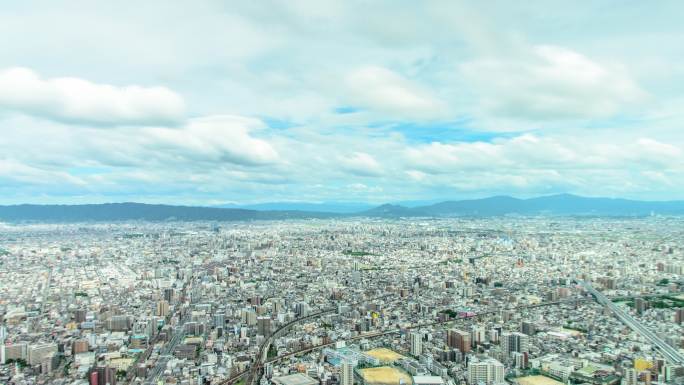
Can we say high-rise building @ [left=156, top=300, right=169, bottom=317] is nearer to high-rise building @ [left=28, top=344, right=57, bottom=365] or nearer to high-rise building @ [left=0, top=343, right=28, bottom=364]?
high-rise building @ [left=28, top=344, right=57, bottom=365]

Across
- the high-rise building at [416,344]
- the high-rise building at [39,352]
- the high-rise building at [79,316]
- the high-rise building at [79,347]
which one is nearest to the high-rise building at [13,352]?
the high-rise building at [39,352]

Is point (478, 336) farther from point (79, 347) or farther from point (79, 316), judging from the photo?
point (79, 316)

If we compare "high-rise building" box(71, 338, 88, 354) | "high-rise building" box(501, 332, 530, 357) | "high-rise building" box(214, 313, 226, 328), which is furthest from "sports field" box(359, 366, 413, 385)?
"high-rise building" box(71, 338, 88, 354)

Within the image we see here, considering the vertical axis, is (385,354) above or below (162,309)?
below

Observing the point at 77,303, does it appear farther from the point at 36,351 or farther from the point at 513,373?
the point at 513,373

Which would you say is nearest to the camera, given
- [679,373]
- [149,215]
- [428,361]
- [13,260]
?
[679,373]

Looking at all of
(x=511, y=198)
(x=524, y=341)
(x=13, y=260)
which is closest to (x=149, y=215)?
(x=13, y=260)

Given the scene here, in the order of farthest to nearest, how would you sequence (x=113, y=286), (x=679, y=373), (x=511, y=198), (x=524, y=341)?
(x=511, y=198) → (x=113, y=286) → (x=524, y=341) → (x=679, y=373)

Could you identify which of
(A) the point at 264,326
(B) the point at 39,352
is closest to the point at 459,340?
(A) the point at 264,326
